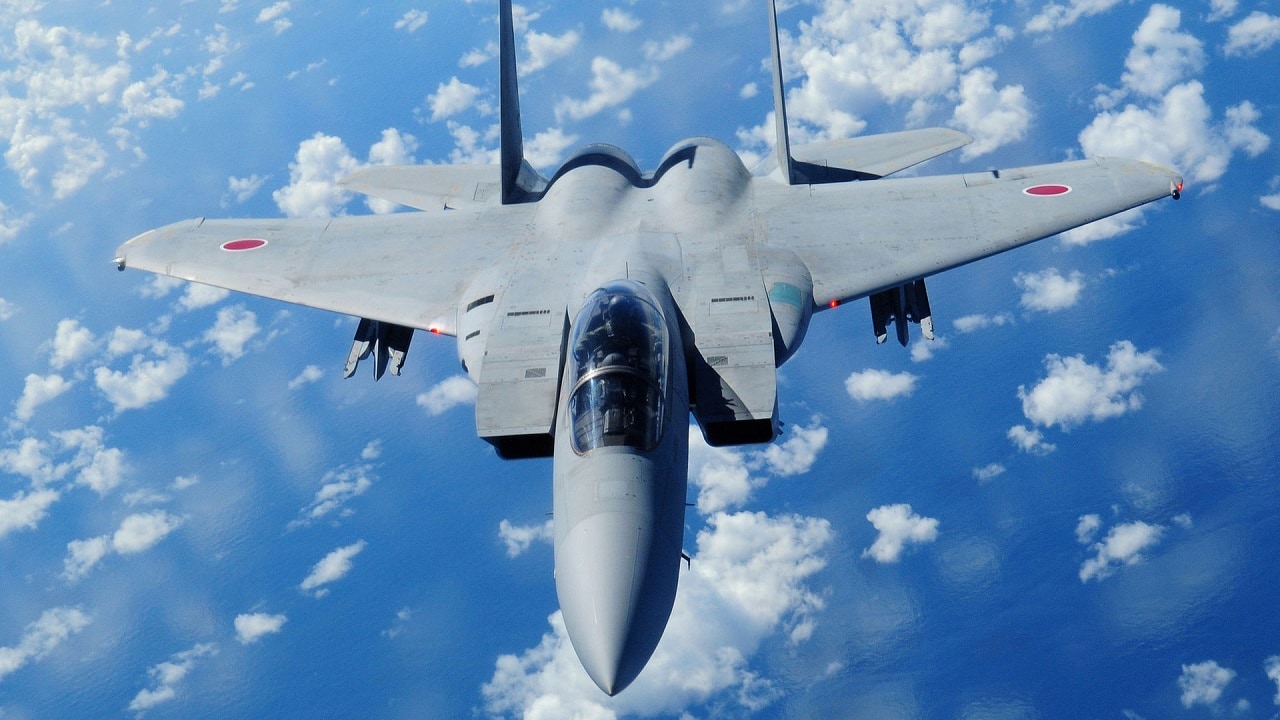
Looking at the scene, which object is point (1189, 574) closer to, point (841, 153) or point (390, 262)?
point (841, 153)

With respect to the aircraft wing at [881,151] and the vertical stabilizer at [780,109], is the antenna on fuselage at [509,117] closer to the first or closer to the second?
the vertical stabilizer at [780,109]

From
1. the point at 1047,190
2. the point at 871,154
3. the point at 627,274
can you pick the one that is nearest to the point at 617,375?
the point at 627,274

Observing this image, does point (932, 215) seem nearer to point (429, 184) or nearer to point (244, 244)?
point (429, 184)

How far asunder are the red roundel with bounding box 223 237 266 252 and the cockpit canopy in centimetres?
841

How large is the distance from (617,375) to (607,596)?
2.54 metres

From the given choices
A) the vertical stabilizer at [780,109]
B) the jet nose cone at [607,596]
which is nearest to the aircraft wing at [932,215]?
the vertical stabilizer at [780,109]

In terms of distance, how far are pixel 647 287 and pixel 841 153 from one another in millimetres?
8083

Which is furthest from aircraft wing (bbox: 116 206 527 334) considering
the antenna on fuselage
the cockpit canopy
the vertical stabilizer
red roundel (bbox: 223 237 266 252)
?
the vertical stabilizer

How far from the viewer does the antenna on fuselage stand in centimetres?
1786

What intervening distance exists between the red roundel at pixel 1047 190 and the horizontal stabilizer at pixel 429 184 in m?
9.72

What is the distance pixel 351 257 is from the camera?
17.1 m

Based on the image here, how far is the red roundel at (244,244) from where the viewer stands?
57.9 feet

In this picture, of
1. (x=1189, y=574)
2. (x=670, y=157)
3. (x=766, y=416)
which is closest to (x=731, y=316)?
(x=766, y=416)

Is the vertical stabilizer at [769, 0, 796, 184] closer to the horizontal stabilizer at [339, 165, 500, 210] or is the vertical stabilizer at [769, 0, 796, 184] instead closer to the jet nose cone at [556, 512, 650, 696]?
the horizontal stabilizer at [339, 165, 500, 210]
